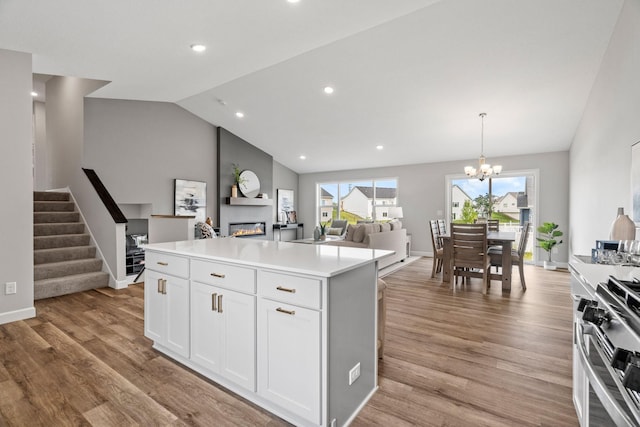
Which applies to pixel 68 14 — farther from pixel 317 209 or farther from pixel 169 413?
pixel 317 209

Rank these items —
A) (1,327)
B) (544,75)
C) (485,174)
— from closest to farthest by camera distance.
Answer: (1,327) → (544,75) → (485,174)

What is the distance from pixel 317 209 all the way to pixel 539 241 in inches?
236

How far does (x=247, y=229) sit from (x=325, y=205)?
9.60 feet

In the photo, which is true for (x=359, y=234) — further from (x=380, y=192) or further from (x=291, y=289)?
(x=380, y=192)

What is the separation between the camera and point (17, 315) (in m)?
3.24

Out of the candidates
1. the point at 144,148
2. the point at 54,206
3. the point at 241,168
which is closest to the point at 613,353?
the point at 54,206

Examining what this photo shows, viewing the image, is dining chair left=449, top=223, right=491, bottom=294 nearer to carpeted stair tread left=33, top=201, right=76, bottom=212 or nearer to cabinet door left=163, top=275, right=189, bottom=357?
cabinet door left=163, top=275, right=189, bottom=357

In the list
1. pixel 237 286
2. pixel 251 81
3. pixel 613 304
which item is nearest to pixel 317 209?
pixel 251 81

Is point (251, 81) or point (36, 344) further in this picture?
point (251, 81)

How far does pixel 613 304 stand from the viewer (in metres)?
0.89

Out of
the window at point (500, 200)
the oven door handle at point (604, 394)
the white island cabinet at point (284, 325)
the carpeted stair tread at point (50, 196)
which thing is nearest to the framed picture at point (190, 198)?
the carpeted stair tread at point (50, 196)

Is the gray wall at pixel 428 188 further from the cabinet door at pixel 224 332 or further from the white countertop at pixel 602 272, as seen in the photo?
the cabinet door at pixel 224 332

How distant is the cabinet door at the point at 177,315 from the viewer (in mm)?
2217

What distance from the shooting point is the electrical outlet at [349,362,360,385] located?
1.73 meters
